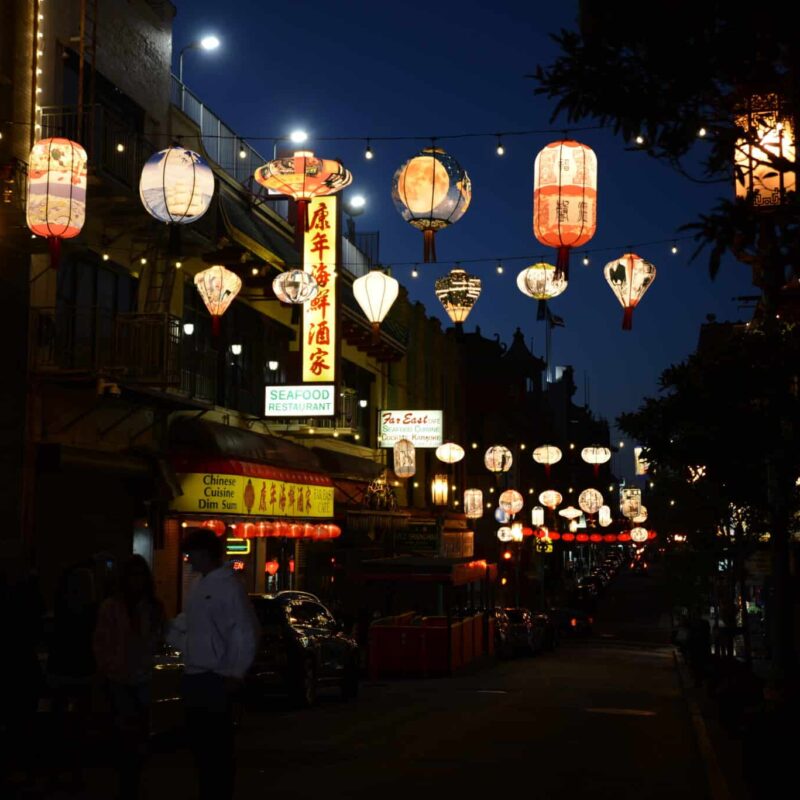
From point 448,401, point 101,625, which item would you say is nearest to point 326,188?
point 101,625

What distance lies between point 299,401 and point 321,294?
2.65m

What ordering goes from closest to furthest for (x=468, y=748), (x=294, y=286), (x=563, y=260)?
(x=468, y=748), (x=563, y=260), (x=294, y=286)

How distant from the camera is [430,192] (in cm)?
1825

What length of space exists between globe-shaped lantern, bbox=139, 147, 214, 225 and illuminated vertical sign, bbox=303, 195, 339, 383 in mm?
10316

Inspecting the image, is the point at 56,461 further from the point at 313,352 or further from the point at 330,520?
the point at 330,520

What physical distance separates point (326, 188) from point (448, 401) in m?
32.7

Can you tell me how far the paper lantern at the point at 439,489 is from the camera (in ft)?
168

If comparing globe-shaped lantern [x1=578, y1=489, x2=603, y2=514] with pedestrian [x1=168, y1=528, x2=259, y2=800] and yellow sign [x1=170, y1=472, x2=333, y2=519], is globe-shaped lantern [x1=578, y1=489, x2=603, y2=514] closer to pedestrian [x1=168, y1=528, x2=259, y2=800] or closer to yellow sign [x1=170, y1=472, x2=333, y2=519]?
yellow sign [x1=170, y1=472, x2=333, y2=519]

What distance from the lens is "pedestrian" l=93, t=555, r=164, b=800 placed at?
10.0 meters

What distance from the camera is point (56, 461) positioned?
70.8 ft

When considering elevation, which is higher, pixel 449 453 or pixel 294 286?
pixel 294 286

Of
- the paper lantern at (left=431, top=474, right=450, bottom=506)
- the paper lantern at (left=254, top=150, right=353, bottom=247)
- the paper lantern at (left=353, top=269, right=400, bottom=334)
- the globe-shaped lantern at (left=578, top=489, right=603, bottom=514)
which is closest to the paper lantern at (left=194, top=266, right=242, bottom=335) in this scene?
the paper lantern at (left=254, top=150, right=353, bottom=247)

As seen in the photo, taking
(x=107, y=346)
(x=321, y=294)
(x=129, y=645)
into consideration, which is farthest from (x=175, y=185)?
(x=321, y=294)

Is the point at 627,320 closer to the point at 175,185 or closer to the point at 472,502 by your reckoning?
the point at 175,185
